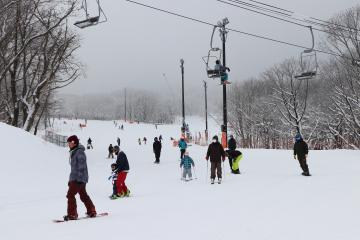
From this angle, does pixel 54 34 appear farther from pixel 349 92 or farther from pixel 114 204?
pixel 349 92

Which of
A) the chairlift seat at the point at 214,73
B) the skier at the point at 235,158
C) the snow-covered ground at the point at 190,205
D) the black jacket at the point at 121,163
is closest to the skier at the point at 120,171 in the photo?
the black jacket at the point at 121,163

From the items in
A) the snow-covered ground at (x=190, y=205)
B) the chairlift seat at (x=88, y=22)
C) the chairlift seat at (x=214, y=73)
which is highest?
the chairlift seat at (x=88, y=22)

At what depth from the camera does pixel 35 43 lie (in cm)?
3266

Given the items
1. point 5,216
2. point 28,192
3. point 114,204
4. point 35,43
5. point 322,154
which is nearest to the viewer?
point 5,216

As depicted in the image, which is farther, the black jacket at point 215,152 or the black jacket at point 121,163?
the black jacket at point 215,152

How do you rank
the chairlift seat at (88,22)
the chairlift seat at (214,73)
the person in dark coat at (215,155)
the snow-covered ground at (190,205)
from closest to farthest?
the snow-covered ground at (190,205), the chairlift seat at (88,22), the person in dark coat at (215,155), the chairlift seat at (214,73)

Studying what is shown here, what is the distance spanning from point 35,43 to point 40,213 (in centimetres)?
2526

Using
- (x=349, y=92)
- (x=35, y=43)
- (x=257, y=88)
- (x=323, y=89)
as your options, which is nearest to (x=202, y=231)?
(x=35, y=43)

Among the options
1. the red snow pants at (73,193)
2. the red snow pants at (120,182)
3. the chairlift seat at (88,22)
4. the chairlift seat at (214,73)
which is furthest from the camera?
the chairlift seat at (214,73)

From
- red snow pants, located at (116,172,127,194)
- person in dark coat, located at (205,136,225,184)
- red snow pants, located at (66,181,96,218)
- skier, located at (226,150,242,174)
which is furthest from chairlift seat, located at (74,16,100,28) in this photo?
skier, located at (226,150,242,174)

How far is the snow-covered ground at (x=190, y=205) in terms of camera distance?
7.17 m

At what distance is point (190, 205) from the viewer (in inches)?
399

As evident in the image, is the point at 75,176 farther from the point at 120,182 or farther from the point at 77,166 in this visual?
the point at 120,182

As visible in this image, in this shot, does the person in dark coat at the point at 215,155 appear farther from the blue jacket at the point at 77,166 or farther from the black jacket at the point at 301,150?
the blue jacket at the point at 77,166
